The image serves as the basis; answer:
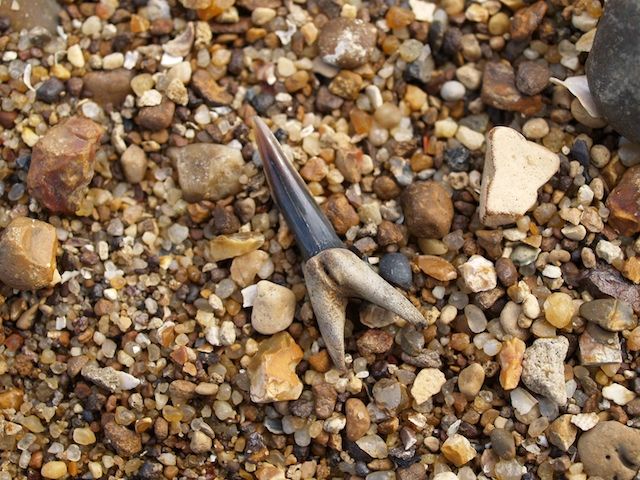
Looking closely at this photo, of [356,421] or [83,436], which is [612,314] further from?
[83,436]

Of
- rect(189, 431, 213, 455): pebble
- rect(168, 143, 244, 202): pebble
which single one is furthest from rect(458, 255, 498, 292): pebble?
rect(189, 431, 213, 455): pebble

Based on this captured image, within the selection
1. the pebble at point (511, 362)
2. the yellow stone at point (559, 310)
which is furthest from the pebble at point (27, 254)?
the yellow stone at point (559, 310)

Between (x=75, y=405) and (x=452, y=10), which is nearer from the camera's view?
(x=75, y=405)

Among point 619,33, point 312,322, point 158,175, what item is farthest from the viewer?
point 158,175

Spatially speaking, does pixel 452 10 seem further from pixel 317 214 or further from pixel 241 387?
pixel 241 387

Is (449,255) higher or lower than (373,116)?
lower

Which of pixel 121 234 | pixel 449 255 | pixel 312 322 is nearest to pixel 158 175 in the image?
pixel 121 234

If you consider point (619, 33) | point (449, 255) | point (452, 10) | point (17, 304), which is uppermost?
point (619, 33)
